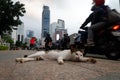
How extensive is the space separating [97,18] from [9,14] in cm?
2949

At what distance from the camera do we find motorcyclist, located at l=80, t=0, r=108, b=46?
10492 mm

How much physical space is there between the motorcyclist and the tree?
93.6 ft

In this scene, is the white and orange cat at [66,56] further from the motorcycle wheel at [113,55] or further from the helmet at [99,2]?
the motorcycle wheel at [113,55]

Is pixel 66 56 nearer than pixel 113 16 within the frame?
Yes

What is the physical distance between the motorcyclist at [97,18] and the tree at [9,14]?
28.5m

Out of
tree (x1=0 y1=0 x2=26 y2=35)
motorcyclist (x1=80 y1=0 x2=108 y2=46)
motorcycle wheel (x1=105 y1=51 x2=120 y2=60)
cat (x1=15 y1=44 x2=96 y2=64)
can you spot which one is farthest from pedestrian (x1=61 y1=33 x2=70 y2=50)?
tree (x1=0 y1=0 x2=26 y2=35)

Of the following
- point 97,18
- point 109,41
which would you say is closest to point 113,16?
point 97,18

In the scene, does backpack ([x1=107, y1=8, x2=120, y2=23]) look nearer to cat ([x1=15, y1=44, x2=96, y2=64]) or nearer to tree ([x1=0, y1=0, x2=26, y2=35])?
cat ([x1=15, y1=44, x2=96, y2=64])

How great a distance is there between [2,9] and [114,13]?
30659 millimetres

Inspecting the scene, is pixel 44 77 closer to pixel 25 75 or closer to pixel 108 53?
pixel 25 75

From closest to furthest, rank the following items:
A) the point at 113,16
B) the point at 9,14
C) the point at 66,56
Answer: the point at 66,56 → the point at 113,16 → the point at 9,14

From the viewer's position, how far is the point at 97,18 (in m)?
10.9

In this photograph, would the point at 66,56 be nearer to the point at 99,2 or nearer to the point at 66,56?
the point at 66,56

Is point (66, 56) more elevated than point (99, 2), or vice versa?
point (99, 2)
